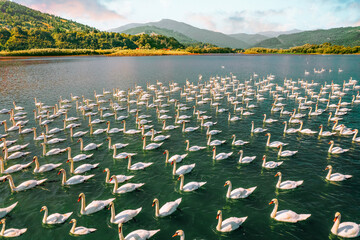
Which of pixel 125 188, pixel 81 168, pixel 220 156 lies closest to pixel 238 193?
pixel 220 156

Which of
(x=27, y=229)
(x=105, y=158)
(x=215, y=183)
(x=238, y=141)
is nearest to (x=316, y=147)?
(x=238, y=141)

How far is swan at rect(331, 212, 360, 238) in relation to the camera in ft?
44.3

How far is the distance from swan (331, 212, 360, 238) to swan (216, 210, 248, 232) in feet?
16.6

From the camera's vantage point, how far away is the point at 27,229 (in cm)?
1451

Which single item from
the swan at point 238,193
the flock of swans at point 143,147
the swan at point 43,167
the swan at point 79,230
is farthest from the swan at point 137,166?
the swan at point 238,193

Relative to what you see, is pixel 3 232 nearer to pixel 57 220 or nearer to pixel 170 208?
pixel 57 220

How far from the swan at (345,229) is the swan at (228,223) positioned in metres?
5.06

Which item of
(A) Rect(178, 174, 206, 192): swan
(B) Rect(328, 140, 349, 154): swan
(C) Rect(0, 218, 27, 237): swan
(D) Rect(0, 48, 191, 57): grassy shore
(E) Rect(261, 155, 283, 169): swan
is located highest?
(D) Rect(0, 48, 191, 57): grassy shore

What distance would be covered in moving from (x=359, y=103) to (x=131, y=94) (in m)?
43.2

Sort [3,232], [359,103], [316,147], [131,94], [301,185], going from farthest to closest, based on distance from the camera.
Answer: [131,94]
[359,103]
[316,147]
[301,185]
[3,232]

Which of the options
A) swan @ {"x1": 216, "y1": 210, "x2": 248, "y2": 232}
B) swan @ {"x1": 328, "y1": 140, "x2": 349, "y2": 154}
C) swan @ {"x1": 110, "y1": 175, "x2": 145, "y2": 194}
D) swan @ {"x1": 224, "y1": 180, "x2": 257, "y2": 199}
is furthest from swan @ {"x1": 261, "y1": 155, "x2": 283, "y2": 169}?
swan @ {"x1": 110, "y1": 175, "x2": 145, "y2": 194}

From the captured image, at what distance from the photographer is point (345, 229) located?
536 inches

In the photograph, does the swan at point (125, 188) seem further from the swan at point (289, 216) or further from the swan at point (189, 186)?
the swan at point (289, 216)

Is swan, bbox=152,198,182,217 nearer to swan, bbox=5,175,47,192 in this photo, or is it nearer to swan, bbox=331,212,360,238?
swan, bbox=331,212,360,238
